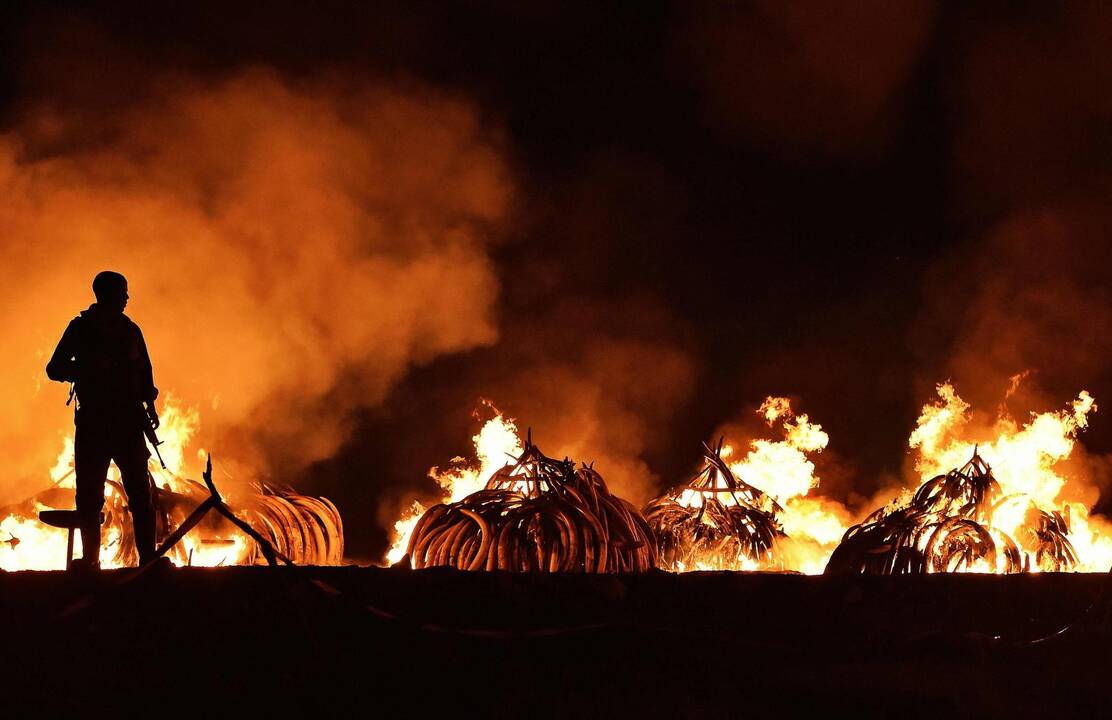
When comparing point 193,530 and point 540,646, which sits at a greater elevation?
point 193,530

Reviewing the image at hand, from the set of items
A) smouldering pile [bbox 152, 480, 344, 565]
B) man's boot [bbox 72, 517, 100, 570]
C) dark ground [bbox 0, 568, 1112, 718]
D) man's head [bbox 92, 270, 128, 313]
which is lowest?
dark ground [bbox 0, 568, 1112, 718]

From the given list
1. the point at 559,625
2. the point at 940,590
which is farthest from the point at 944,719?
the point at 559,625

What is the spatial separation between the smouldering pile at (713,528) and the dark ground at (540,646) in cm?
514

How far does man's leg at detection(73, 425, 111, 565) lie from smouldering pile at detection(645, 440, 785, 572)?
21.1ft

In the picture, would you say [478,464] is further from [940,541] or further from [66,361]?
[66,361]

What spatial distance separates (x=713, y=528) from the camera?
38.4 ft

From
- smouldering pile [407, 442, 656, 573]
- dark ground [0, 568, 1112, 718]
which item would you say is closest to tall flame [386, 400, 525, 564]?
smouldering pile [407, 442, 656, 573]

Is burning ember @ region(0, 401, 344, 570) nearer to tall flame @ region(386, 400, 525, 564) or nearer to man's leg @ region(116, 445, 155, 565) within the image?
man's leg @ region(116, 445, 155, 565)

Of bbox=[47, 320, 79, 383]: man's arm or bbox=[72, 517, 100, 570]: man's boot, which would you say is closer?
bbox=[72, 517, 100, 570]: man's boot

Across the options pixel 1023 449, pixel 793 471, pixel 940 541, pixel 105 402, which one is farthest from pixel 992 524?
pixel 793 471

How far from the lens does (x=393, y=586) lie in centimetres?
570

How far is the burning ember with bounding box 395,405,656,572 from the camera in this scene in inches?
336

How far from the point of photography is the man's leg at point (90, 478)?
6.14 m

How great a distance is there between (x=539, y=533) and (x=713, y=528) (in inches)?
143
